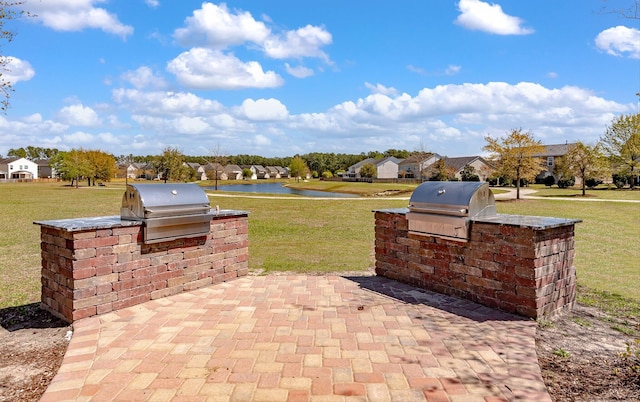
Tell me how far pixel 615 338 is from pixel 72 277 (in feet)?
17.6

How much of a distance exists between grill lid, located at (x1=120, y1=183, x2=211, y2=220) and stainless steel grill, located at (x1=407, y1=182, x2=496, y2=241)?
2780mm

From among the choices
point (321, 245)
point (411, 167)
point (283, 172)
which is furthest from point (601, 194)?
point (283, 172)

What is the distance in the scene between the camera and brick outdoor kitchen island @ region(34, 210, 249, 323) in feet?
13.2

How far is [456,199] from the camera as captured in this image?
4531 millimetres

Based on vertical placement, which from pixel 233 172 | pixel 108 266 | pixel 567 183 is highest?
pixel 233 172

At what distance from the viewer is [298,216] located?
15.9 m

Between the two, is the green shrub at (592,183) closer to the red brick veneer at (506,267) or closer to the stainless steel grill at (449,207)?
the red brick veneer at (506,267)

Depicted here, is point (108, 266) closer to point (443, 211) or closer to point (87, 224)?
point (87, 224)

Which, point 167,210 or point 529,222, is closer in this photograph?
point 529,222

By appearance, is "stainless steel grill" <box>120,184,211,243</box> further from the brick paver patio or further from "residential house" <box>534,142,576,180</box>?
"residential house" <box>534,142,576,180</box>

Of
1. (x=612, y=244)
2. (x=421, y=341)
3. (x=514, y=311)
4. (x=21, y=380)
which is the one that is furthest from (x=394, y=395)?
(x=612, y=244)

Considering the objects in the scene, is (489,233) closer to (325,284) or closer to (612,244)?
(325,284)

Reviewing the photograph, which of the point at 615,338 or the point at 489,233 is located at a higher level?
the point at 489,233

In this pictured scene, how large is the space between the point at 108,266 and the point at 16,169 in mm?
96115
